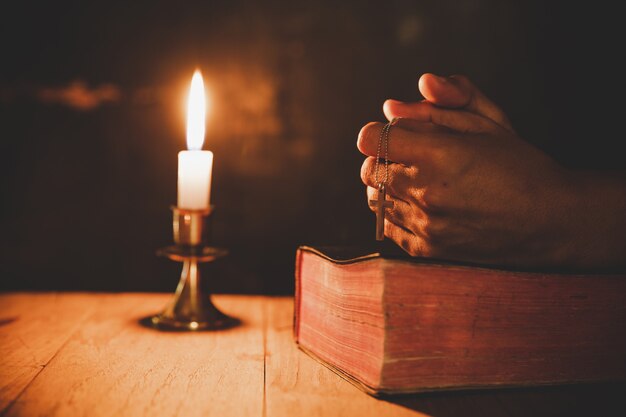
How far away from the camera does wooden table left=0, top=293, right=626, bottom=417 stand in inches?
23.6

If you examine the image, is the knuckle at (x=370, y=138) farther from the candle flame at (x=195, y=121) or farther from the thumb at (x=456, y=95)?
the candle flame at (x=195, y=121)

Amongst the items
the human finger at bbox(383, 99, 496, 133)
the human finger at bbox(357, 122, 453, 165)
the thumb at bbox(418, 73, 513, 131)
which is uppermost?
the thumb at bbox(418, 73, 513, 131)

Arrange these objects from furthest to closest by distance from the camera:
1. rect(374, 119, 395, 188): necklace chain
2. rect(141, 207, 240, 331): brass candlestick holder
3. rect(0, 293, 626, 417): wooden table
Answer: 1. rect(141, 207, 240, 331): brass candlestick holder
2. rect(374, 119, 395, 188): necklace chain
3. rect(0, 293, 626, 417): wooden table

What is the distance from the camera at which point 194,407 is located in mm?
595

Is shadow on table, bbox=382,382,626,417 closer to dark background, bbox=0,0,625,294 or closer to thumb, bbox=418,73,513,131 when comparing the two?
thumb, bbox=418,73,513,131

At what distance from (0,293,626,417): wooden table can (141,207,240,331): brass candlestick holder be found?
0.11ft

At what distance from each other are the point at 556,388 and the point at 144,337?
53cm

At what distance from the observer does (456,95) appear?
81 cm

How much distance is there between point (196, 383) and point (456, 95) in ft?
1.58

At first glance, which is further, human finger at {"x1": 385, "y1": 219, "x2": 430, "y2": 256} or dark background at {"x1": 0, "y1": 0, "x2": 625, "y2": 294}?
dark background at {"x1": 0, "y1": 0, "x2": 625, "y2": 294}

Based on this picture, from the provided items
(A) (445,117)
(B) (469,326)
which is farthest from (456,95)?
(B) (469,326)

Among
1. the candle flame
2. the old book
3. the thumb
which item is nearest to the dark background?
the candle flame

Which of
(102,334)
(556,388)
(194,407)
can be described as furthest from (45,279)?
(556,388)

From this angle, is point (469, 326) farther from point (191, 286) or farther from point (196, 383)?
point (191, 286)
